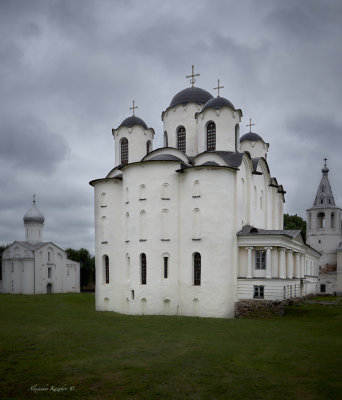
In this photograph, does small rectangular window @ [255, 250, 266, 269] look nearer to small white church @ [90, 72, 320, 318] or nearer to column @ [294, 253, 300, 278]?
small white church @ [90, 72, 320, 318]

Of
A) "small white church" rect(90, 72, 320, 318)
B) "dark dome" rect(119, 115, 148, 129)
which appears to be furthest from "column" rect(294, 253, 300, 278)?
"dark dome" rect(119, 115, 148, 129)

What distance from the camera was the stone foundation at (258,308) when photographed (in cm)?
2670

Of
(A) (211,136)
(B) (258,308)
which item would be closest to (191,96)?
(A) (211,136)

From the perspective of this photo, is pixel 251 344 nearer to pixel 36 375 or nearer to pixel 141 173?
pixel 36 375

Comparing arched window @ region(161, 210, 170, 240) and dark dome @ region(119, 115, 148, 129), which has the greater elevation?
dark dome @ region(119, 115, 148, 129)

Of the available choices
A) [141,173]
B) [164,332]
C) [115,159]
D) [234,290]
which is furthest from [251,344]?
[115,159]

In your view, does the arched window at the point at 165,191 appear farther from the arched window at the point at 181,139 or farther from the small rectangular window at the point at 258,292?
the small rectangular window at the point at 258,292

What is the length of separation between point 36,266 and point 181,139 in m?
37.3

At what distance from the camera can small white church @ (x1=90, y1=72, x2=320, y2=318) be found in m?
27.5

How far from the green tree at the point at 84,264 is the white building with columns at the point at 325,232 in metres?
37.6

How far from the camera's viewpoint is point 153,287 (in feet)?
92.5

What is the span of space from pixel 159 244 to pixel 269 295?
754 centimetres

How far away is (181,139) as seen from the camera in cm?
3469

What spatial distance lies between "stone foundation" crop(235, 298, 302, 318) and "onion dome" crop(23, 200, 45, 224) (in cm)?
4591
